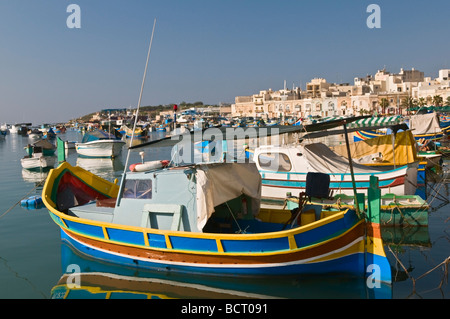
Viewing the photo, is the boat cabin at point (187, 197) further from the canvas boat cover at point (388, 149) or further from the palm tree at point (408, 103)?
the palm tree at point (408, 103)

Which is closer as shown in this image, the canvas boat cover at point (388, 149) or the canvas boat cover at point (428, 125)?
the canvas boat cover at point (388, 149)

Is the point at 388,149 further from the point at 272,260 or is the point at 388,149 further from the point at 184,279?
the point at 184,279

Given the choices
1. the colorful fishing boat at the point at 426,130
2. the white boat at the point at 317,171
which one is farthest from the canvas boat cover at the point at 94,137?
the white boat at the point at 317,171

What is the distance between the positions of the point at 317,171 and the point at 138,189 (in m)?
8.38

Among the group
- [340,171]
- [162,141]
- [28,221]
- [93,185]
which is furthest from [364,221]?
→ [28,221]

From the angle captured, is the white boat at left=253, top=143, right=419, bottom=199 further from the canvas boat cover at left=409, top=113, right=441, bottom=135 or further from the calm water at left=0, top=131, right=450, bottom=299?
the canvas boat cover at left=409, top=113, right=441, bottom=135

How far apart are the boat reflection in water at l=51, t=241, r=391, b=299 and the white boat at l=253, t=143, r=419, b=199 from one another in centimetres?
701

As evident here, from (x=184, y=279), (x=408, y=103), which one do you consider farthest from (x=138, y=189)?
(x=408, y=103)

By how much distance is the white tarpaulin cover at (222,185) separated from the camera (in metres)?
8.85

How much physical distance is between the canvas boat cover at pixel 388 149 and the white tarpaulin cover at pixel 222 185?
869 cm

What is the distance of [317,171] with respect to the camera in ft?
51.4

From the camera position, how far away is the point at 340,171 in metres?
15.8

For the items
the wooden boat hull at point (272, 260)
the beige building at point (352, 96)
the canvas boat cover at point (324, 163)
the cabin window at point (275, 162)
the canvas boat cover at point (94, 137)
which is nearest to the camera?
the wooden boat hull at point (272, 260)
